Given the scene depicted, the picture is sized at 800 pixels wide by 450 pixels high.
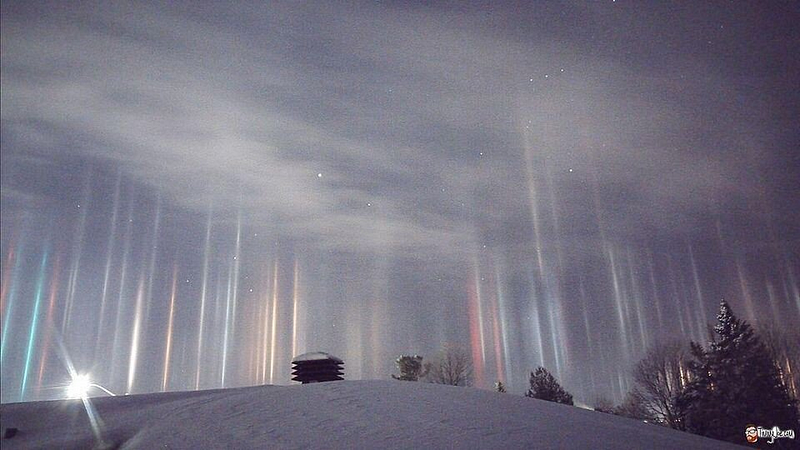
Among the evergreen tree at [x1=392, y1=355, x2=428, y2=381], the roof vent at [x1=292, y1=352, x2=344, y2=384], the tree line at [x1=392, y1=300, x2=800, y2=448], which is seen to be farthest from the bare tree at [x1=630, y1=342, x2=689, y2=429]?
the roof vent at [x1=292, y1=352, x2=344, y2=384]

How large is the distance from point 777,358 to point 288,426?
5724cm

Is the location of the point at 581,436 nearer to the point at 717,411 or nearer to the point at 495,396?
the point at 495,396

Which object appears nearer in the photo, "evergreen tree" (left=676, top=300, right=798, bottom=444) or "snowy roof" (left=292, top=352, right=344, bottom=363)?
"snowy roof" (left=292, top=352, right=344, bottom=363)

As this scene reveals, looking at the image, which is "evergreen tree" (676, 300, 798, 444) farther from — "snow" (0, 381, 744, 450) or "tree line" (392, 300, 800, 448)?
"snow" (0, 381, 744, 450)

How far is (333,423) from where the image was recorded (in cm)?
1291

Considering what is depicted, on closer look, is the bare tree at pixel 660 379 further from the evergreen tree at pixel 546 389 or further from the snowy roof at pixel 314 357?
the snowy roof at pixel 314 357

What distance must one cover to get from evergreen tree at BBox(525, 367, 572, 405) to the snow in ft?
125

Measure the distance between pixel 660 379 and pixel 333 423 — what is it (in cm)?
5042

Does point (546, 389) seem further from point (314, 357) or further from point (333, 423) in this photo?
point (333, 423)

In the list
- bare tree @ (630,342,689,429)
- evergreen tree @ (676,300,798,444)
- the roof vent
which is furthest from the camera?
bare tree @ (630,342,689,429)

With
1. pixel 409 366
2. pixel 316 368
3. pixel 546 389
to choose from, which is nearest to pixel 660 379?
pixel 546 389

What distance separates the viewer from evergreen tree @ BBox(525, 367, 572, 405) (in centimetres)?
5166

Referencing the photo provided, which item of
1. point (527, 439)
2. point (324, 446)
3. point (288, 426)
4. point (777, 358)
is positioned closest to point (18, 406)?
point (288, 426)

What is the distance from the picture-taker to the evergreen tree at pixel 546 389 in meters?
51.7
